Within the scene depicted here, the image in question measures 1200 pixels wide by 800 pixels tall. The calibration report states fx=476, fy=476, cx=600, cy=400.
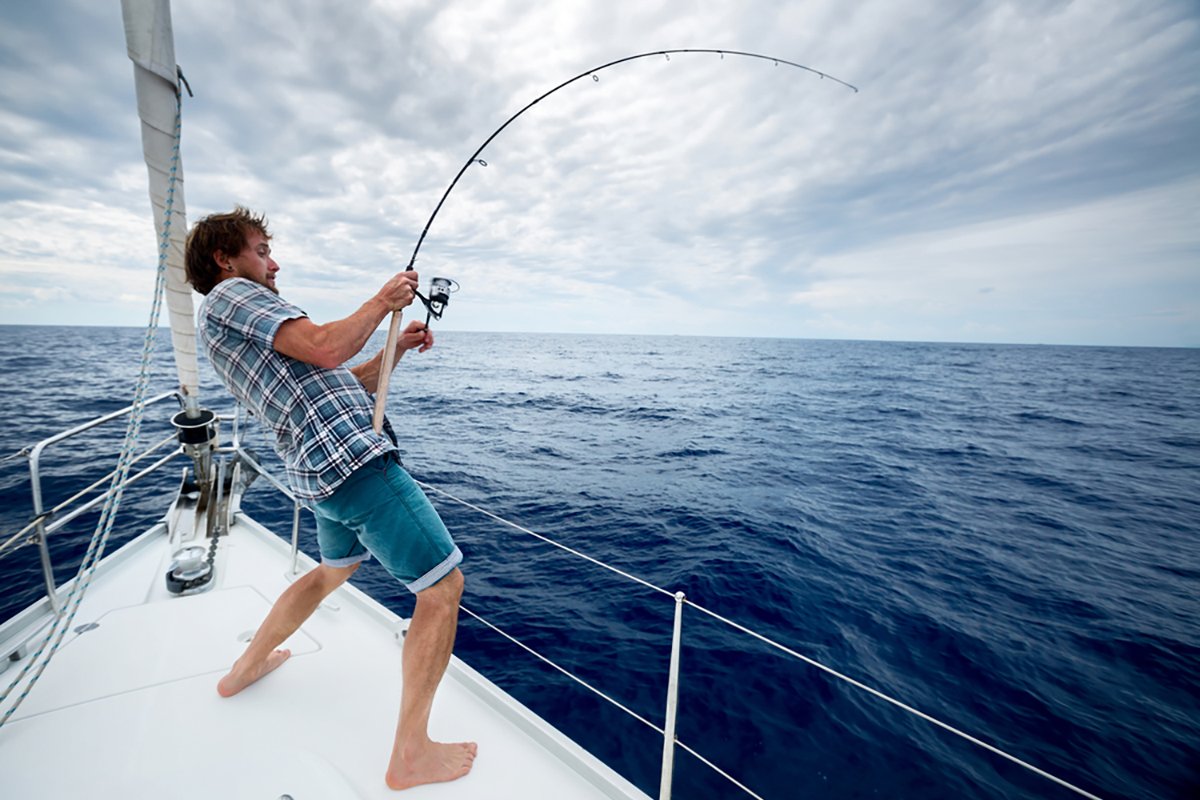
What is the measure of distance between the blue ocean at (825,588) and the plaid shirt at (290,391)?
111 inches

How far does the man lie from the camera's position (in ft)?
4.71

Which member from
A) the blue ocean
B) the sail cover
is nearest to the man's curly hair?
the sail cover

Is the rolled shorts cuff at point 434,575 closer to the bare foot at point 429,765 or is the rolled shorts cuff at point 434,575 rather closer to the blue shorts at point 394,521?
the blue shorts at point 394,521

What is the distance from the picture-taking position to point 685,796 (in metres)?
2.85

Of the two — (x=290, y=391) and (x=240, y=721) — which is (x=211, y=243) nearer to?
(x=290, y=391)

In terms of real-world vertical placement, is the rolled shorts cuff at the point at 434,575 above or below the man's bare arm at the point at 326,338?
below

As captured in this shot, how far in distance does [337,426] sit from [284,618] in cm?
98

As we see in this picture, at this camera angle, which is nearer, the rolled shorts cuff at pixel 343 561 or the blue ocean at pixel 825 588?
the rolled shorts cuff at pixel 343 561

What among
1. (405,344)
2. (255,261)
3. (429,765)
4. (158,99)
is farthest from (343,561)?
(158,99)

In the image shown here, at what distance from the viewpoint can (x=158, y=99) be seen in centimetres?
239

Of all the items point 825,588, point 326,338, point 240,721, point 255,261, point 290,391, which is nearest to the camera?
point 326,338

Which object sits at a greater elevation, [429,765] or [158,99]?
[158,99]

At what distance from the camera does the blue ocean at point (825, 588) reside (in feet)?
10.9

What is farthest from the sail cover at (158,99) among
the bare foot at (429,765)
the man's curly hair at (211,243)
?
the bare foot at (429,765)
